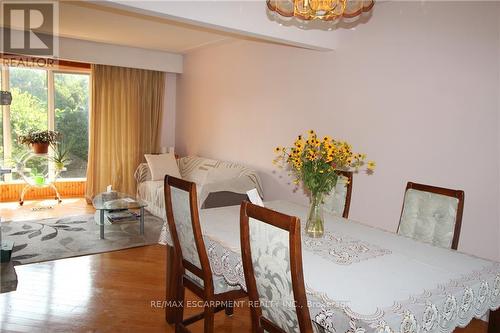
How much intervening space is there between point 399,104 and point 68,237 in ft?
12.4

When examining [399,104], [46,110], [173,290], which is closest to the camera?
[173,290]

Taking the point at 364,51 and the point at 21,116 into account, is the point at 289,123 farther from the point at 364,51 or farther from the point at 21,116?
the point at 21,116

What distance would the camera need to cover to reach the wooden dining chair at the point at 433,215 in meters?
2.19

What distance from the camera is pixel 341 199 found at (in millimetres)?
2828

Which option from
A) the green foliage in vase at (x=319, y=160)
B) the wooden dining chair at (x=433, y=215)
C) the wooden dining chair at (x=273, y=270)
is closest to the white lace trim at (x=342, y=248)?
the green foliage in vase at (x=319, y=160)

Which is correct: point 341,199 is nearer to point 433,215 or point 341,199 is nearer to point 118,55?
point 433,215

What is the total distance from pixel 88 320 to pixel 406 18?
3.46 meters

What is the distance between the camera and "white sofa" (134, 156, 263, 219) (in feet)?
14.2

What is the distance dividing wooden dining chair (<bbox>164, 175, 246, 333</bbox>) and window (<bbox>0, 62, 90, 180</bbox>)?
4888mm

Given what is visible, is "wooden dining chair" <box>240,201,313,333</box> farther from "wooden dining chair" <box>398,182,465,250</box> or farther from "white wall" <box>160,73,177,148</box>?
"white wall" <box>160,73,177,148</box>

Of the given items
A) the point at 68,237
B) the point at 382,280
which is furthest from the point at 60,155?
the point at 382,280

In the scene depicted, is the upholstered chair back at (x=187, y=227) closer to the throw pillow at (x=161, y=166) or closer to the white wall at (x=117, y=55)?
the throw pillow at (x=161, y=166)

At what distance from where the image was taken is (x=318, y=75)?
A: 4043mm

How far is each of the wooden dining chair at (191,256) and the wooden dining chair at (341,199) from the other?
1045mm
